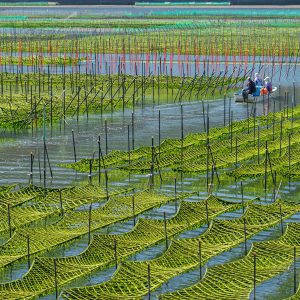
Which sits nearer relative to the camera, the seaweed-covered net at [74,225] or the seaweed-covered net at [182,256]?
the seaweed-covered net at [182,256]

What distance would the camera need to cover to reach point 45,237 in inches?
570

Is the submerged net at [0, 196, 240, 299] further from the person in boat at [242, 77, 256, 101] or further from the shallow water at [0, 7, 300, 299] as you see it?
the person in boat at [242, 77, 256, 101]

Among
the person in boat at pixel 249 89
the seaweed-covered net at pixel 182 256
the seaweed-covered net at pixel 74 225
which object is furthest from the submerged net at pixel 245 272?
the person in boat at pixel 249 89

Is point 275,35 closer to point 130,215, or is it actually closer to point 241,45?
point 241,45

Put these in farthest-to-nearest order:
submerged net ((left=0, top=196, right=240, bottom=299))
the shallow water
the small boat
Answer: the small boat
the shallow water
submerged net ((left=0, top=196, right=240, bottom=299))

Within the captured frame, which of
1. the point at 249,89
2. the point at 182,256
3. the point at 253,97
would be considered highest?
the point at 182,256

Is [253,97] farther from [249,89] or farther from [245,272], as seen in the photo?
[245,272]

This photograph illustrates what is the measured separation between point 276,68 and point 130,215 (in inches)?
853

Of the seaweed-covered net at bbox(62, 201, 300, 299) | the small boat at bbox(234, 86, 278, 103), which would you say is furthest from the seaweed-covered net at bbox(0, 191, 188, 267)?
the small boat at bbox(234, 86, 278, 103)

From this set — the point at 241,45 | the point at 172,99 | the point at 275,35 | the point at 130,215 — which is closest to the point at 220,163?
the point at 130,215

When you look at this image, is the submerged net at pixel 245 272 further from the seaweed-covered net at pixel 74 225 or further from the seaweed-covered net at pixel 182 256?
the seaweed-covered net at pixel 74 225

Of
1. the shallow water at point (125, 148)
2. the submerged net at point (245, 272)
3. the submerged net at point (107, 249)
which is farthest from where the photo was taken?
the shallow water at point (125, 148)

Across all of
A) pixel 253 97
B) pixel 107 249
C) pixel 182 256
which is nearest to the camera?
pixel 182 256

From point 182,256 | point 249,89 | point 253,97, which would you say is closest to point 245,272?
point 182,256
